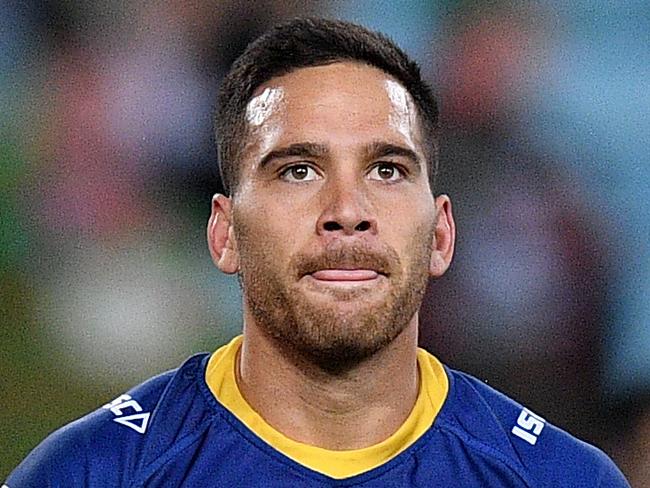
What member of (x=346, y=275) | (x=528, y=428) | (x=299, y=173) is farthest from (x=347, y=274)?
(x=528, y=428)

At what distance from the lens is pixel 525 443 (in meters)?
1.60

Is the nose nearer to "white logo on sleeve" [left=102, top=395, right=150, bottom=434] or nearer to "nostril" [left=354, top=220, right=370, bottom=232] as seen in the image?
"nostril" [left=354, top=220, right=370, bottom=232]

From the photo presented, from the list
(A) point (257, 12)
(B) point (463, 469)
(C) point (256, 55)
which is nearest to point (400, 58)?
(C) point (256, 55)

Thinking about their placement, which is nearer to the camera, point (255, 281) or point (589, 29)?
point (255, 281)

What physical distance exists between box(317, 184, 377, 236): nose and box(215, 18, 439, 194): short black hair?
6.9 inches

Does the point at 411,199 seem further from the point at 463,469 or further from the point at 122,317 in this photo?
the point at 122,317

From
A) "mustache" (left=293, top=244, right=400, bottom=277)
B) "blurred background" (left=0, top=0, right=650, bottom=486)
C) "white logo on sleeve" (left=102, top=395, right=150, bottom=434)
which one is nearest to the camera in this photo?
"mustache" (left=293, top=244, right=400, bottom=277)

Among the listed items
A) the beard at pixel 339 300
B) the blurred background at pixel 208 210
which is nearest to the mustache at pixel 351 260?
the beard at pixel 339 300

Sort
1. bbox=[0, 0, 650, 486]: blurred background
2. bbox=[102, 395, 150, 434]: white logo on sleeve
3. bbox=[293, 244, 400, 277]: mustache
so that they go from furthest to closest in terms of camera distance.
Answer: bbox=[0, 0, 650, 486]: blurred background < bbox=[102, 395, 150, 434]: white logo on sleeve < bbox=[293, 244, 400, 277]: mustache

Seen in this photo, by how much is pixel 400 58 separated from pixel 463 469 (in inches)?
20.1

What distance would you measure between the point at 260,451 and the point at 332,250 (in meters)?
0.27

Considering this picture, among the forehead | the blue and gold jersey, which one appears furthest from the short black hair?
the blue and gold jersey

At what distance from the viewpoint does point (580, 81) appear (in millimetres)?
Result: 2514

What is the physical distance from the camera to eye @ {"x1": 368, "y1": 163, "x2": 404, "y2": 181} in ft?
4.99
